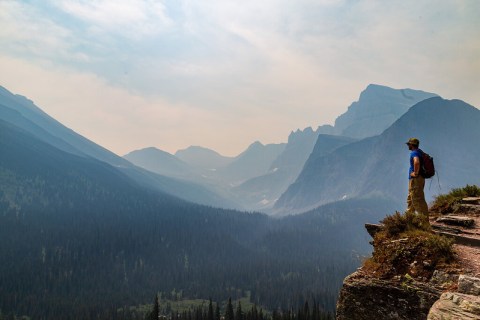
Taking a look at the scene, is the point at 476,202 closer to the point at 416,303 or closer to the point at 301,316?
the point at 416,303

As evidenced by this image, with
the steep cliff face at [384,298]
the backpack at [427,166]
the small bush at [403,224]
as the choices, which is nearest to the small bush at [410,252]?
the small bush at [403,224]

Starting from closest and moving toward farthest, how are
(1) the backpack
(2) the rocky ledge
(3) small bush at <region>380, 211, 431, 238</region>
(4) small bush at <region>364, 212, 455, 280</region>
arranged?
1. (2) the rocky ledge
2. (4) small bush at <region>364, 212, 455, 280</region>
3. (3) small bush at <region>380, 211, 431, 238</region>
4. (1) the backpack

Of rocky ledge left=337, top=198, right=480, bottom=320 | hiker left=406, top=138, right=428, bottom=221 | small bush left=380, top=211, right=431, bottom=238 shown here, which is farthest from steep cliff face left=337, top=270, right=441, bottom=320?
hiker left=406, top=138, right=428, bottom=221

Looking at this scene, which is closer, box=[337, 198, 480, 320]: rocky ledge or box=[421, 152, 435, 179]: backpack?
box=[337, 198, 480, 320]: rocky ledge

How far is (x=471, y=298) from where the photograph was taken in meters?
9.00

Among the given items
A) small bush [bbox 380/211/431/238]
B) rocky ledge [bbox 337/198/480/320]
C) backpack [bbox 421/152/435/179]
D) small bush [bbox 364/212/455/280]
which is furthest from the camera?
backpack [bbox 421/152/435/179]

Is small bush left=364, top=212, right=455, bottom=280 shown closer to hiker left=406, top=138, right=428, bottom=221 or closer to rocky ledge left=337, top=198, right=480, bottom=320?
rocky ledge left=337, top=198, right=480, bottom=320

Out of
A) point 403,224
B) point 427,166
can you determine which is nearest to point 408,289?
point 403,224

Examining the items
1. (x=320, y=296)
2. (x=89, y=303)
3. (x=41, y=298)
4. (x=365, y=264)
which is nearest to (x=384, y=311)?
(x=365, y=264)

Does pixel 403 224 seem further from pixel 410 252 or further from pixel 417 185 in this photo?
pixel 417 185

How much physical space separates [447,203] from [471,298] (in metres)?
12.6

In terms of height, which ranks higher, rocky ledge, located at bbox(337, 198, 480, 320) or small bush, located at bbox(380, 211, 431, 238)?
small bush, located at bbox(380, 211, 431, 238)

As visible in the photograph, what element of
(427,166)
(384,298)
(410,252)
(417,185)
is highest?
(427,166)

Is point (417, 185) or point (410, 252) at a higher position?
point (417, 185)
